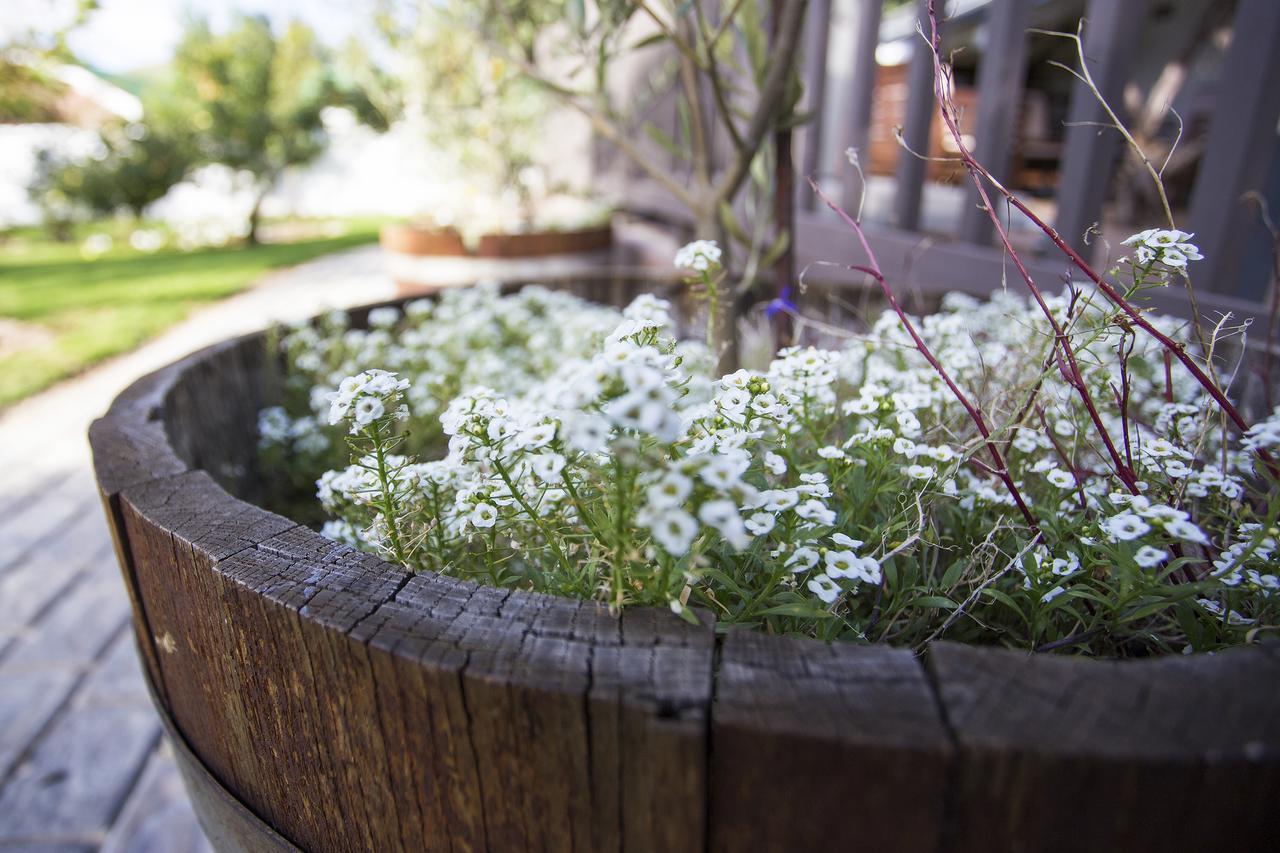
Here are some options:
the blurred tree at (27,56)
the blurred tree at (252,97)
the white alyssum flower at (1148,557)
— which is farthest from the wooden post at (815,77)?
the blurred tree at (252,97)

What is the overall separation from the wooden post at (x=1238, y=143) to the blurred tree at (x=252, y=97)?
508 inches

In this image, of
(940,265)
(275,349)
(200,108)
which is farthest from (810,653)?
(200,108)

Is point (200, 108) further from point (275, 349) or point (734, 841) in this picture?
point (734, 841)

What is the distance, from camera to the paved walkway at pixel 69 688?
163cm

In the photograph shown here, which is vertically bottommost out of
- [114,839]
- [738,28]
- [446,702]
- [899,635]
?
[114,839]

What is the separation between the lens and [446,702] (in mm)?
694

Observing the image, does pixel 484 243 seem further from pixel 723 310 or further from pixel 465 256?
Result: pixel 723 310

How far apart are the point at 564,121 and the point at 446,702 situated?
26.2ft

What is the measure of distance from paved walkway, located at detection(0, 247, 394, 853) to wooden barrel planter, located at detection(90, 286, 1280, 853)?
3.42ft

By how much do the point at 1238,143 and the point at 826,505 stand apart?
1.45 m

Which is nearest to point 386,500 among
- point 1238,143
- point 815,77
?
point 1238,143

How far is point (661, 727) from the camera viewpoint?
24.5 inches

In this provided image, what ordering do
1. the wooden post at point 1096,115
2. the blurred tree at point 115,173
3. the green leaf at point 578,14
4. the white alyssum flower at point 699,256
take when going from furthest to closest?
the blurred tree at point 115,173 → the wooden post at point 1096,115 → the green leaf at point 578,14 → the white alyssum flower at point 699,256

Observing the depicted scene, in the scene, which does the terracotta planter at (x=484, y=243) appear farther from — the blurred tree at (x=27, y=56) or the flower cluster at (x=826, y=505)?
the flower cluster at (x=826, y=505)
